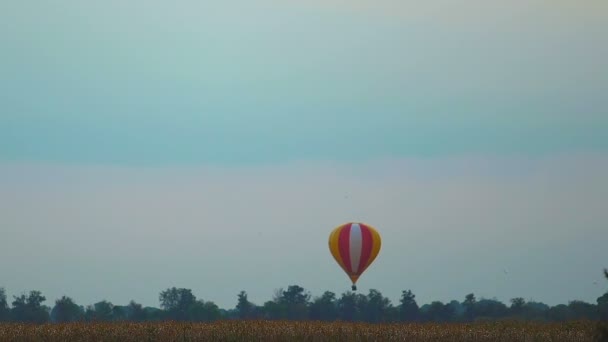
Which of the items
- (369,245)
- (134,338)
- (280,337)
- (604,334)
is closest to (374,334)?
(280,337)

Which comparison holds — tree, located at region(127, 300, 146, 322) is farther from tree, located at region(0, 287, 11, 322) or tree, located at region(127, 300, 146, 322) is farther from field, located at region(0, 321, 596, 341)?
field, located at region(0, 321, 596, 341)

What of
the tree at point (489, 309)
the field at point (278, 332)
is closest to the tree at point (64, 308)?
the tree at point (489, 309)

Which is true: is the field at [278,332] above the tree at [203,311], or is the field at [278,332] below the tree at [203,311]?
below

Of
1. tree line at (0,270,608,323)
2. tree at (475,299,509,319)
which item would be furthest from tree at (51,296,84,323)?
tree at (475,299,509,319)

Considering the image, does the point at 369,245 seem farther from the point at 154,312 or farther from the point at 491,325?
the point at 154,312

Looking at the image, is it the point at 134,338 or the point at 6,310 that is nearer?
the point at 134,338

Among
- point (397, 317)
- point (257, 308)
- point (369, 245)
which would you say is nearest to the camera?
point (369, 245)

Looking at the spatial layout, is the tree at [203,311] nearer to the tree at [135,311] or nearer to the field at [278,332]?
the tree at [135,311]
